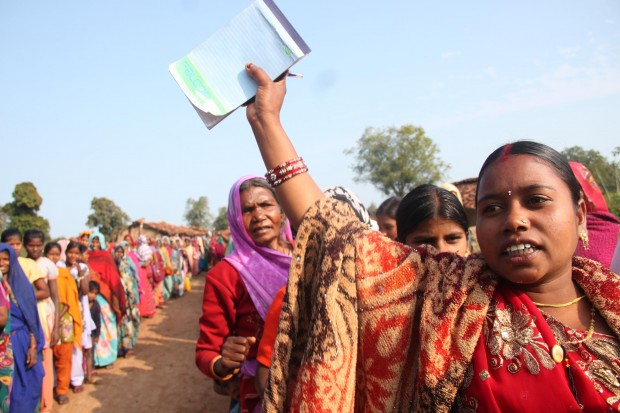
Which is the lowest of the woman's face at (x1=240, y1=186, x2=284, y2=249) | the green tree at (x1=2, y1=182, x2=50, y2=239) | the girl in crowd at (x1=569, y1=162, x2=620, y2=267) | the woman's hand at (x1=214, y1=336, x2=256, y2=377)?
the girl in crowd at (x1=569, y1=162, x2=620, y2=267)

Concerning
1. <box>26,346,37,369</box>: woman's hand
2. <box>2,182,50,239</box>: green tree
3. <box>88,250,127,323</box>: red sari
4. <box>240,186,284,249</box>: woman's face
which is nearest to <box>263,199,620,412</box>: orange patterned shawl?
<box>240,186,284,249</box>: woman's face

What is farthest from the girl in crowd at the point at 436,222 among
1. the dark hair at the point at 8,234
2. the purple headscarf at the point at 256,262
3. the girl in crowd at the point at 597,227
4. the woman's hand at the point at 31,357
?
the dark hair at the point at 8,234

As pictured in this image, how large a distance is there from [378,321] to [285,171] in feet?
1.51

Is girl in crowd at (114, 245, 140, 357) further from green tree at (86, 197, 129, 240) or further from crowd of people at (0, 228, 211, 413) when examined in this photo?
green tree at (86, 197, 129, 240)

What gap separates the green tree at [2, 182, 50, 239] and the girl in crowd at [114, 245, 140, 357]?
2262 centimetres

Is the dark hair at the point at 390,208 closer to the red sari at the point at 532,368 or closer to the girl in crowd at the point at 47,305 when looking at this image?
the red sari at the point at 532,368

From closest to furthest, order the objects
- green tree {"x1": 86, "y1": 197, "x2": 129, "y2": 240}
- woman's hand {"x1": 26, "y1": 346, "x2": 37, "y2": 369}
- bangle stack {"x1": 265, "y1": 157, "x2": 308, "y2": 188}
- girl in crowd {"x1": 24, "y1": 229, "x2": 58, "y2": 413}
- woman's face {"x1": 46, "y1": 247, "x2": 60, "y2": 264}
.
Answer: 1. bangle stack {"x1": 265, "y1": 157, "x2": 308, "y2": 188}
2. woman's hand {"x1": 26, "y1": 346, "x2": 37, "y2": 369}
3. girl in crowd {"x1": 24, "y1": 229, "x2": 58, "y2": 413}
4. woman's face {"x1": 46, "y1": 247, "x2": 60, "y2": 264}
5. green tree {"x1": 86, "y1": 197, "x2": 129, "y2": 240}

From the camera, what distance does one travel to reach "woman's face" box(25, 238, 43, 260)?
6.41m

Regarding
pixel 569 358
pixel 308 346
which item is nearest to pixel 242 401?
pixel 308 346

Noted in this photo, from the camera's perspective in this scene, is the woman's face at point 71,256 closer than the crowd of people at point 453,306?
No

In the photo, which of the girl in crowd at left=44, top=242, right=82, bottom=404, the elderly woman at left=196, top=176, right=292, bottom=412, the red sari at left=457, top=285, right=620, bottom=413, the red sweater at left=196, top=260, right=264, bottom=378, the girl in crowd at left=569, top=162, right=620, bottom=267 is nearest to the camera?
the red sari at left=457, top=285, right=620, bottom=413

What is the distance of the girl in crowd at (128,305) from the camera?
964 cm

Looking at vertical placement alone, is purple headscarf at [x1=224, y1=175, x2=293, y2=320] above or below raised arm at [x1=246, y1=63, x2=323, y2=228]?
below

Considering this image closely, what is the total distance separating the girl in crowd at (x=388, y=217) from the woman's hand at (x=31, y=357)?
14.0ft
